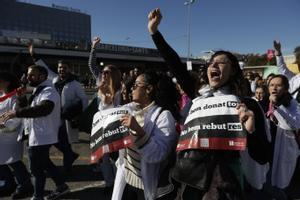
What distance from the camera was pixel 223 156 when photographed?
2473mm

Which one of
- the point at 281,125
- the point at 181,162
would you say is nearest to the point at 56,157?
the point at 281,125

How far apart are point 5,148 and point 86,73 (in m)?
57.4

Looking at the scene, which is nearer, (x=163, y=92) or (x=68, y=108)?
(x=163, y=92)

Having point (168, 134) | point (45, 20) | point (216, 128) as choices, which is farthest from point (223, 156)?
point (45, 20)

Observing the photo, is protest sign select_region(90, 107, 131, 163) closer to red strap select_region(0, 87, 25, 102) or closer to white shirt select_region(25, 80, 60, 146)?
white shirt select_region(25, 80, 60, 146)

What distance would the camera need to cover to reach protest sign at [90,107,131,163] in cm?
288

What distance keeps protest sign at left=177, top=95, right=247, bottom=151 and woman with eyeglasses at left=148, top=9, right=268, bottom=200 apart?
0.18ft

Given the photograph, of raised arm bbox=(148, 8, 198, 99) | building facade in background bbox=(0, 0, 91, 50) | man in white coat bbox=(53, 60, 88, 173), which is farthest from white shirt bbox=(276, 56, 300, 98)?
building facade in background bbox=(0, 0, 91, 50)

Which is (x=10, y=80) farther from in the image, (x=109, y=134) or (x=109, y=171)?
(x=109, y=134)

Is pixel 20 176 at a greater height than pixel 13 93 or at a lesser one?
lesser

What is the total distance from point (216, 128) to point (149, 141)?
1.82ft

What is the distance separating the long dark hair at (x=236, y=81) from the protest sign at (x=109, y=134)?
81 cm

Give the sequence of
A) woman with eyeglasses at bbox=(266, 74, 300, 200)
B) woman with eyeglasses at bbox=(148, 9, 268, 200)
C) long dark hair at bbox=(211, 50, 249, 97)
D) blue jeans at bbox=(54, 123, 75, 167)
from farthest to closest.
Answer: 1. blue jeans at bbox=(54, 123, 75, 167)
2. woman with eyeglasses at bbox=(266, 74, 300, 200)
3. long dark hair at bbox=(211, 50, 249, 97)
4. woman with eyeglasses at bbox=(148, 9, 268, 200)

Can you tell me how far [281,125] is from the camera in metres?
4.44
